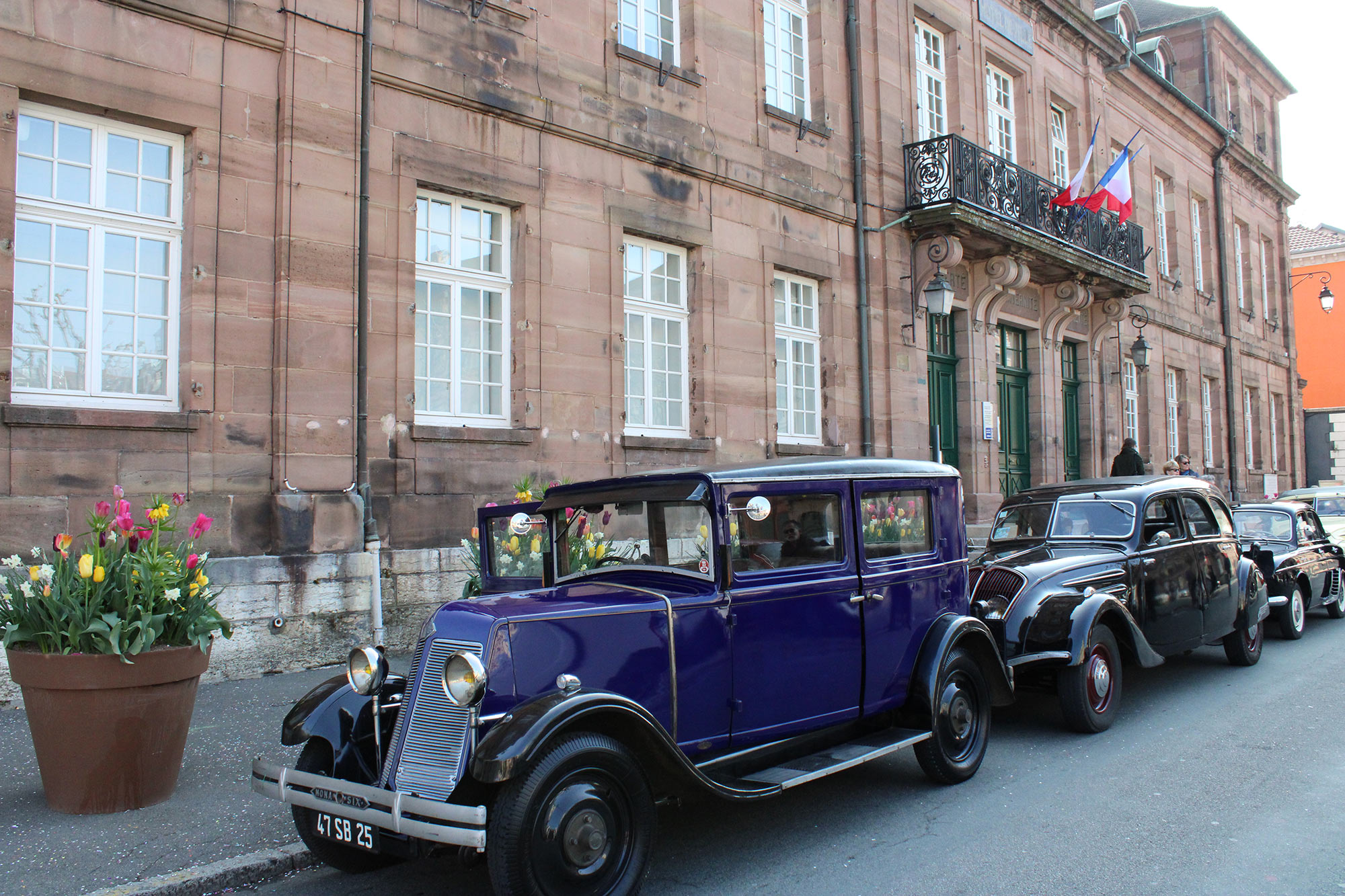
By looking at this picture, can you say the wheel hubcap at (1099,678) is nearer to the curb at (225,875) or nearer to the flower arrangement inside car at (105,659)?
the curb at (225,875)

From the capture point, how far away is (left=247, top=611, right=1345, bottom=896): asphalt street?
429cm

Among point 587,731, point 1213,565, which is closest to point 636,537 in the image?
point 587,731

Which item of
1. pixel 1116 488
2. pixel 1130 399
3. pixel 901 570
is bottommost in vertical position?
pixel 901 570

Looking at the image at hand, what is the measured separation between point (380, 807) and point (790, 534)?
2313mm

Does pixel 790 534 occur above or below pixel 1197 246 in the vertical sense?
below

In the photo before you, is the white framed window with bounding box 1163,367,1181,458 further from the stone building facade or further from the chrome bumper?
the chrome bumper

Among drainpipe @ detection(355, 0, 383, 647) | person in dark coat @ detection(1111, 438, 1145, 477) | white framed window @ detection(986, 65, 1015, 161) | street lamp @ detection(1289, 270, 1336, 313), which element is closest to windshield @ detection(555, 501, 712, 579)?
drainpipe @ detection(355, 0, 383, 647)

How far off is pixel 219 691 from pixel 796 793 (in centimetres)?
452

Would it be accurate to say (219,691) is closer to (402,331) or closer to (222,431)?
(222,431)

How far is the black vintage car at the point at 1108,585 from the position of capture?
679 centimetres

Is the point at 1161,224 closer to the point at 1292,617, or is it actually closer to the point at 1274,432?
the point at 1274,432

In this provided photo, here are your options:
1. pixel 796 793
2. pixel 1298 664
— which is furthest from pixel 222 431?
pixel 1298 664

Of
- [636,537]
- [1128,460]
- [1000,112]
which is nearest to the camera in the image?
[636,537]

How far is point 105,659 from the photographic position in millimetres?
4887
